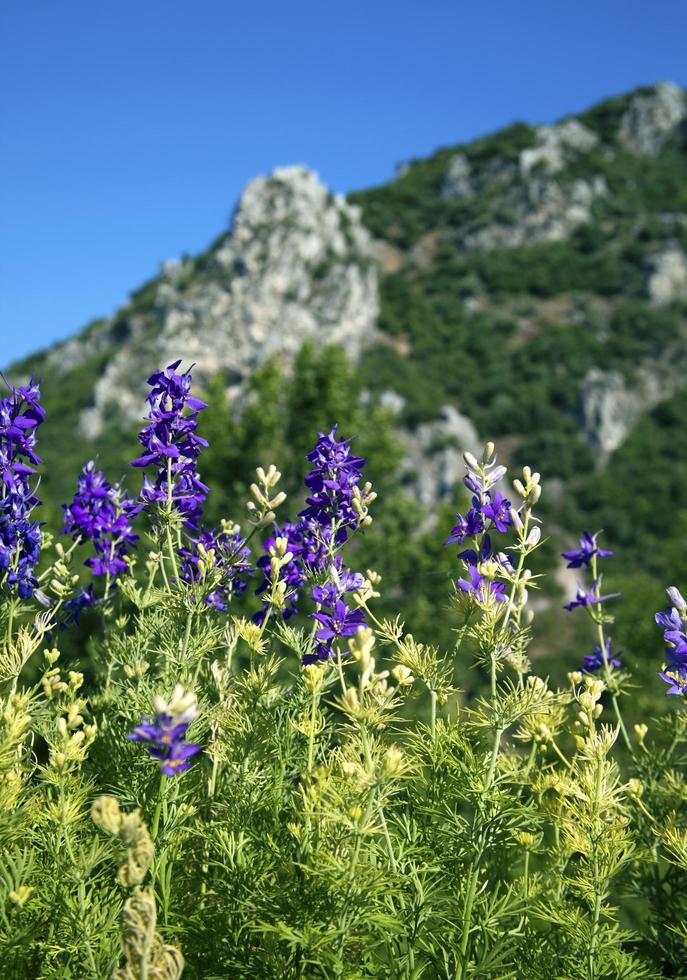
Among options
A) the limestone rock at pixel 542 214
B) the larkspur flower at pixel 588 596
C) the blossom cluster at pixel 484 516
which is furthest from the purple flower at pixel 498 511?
the limestone rock at pixel 542 214

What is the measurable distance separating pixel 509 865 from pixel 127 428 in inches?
3412

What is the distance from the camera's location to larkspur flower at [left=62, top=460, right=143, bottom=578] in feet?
11.7

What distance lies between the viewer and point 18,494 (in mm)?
3104

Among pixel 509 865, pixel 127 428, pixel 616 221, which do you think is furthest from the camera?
pixel 616 221

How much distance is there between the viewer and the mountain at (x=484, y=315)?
84125 mm

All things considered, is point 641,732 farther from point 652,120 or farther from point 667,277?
point 652,120

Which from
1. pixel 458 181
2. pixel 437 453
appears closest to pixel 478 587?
pixel 437 453

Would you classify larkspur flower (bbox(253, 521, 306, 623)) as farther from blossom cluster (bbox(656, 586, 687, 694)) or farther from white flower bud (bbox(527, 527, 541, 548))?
blossom cluster (bbox(656, 586, 687, 694))

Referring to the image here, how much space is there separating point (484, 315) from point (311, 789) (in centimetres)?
11231

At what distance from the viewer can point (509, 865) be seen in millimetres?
2859

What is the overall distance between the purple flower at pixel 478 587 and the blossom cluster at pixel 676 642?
0.63 metres

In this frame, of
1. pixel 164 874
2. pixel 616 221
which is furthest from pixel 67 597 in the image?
pixel 616 221

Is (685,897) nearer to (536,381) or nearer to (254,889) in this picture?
(254,889)

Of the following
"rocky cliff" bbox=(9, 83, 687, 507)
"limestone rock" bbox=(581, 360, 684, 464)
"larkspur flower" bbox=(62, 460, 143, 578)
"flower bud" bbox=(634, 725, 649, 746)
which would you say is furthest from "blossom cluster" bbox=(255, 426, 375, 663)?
"limestone rock" bbox=(581, 360, 684, 464)
